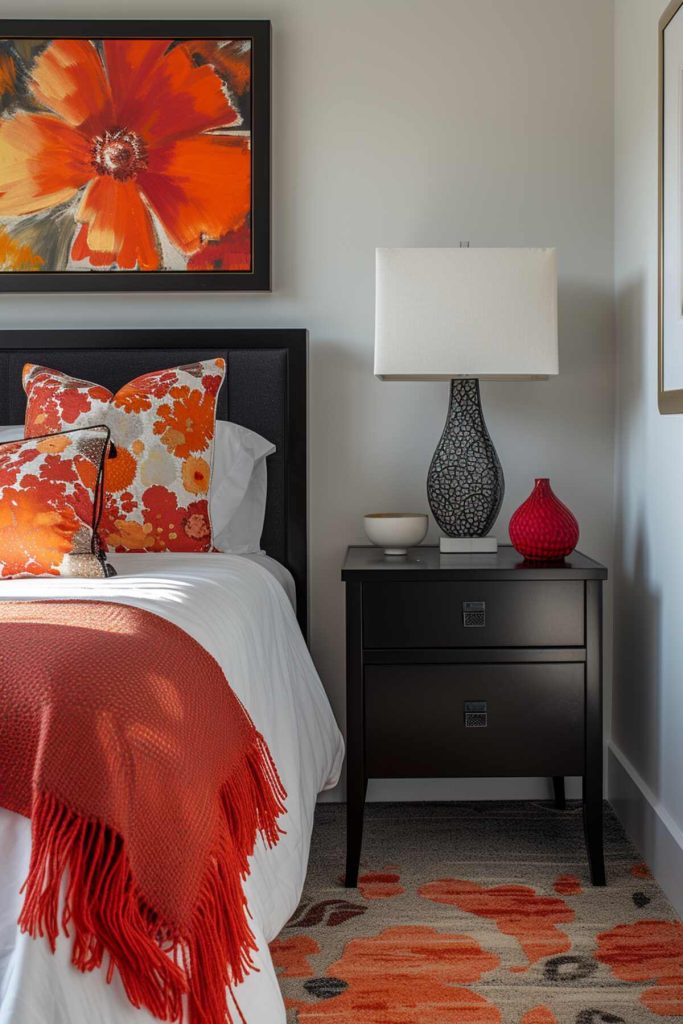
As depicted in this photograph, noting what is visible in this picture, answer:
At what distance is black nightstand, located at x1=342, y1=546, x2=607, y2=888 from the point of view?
2201 mm

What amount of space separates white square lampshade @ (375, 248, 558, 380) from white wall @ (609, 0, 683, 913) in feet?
0.88

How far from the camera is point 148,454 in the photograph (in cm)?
238

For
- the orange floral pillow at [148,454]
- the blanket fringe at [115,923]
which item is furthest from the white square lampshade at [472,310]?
the blanket fringe at [115,923]

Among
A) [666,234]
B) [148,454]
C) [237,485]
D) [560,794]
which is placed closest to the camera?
[666,234]

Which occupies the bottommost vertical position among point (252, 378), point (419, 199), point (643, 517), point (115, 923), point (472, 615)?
point (115, 923)

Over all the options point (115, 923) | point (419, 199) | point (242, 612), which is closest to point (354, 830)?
point (242, 612)

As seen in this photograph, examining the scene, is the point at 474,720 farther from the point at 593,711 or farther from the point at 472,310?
the point at 472,310

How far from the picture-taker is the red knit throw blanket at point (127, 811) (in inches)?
39.1

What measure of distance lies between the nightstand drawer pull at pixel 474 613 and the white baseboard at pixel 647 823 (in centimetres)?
58

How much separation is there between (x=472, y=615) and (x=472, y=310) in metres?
0.71

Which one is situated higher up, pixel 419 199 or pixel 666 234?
pixel 419 199

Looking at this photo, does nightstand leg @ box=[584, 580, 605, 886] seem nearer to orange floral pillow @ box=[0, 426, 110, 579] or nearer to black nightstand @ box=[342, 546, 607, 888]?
black nightstand @ box=[342, 546, 607, 888]

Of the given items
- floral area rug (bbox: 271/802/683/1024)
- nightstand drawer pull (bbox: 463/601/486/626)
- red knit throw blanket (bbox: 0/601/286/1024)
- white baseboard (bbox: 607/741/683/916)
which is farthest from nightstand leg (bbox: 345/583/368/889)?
red knit throw blanket (bbox: 0/601/286/1024)

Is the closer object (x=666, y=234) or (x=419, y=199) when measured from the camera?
(x=666, y=234)
